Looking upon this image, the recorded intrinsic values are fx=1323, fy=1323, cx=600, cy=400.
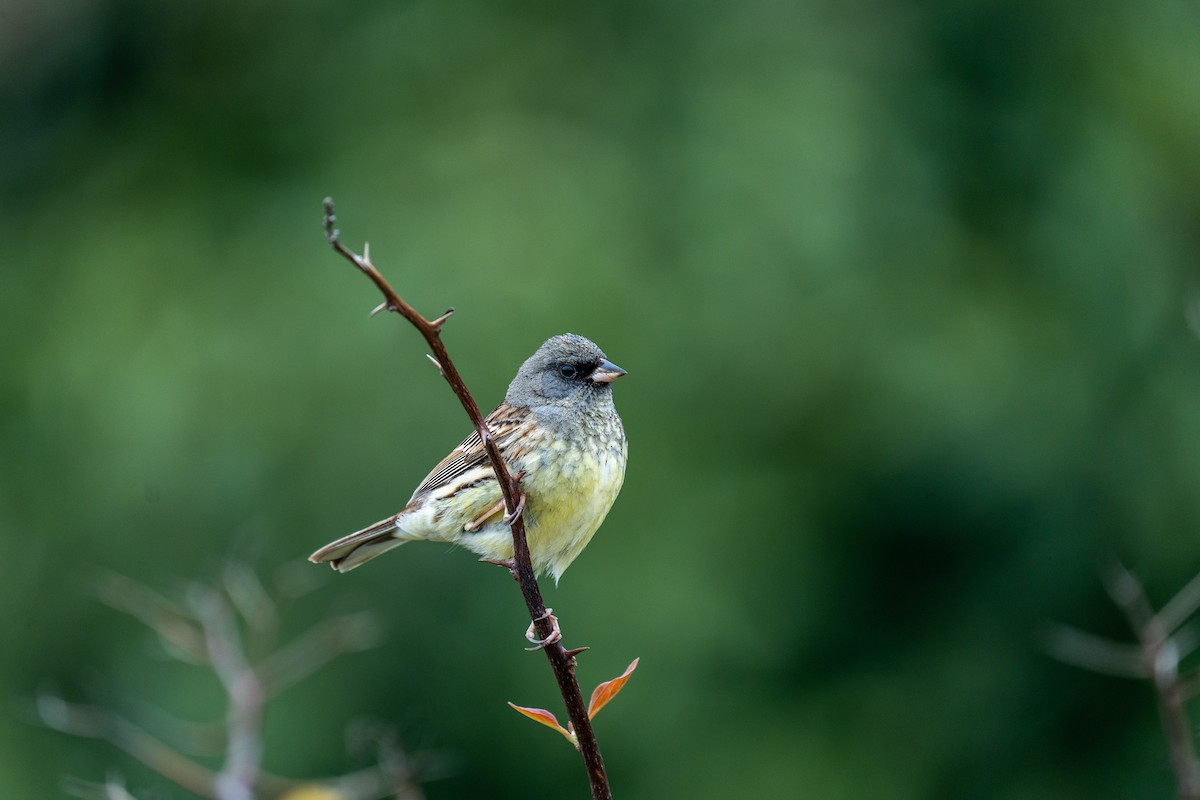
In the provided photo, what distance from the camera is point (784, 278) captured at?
7.90 m

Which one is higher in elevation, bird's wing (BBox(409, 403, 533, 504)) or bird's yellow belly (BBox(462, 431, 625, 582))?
bird's wing (BBox(409, 403, 533, 504))

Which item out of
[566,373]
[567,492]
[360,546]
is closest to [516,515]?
[567,492]

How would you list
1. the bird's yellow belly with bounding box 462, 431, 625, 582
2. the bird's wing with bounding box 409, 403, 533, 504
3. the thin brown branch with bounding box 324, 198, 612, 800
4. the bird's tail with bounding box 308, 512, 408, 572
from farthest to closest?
the bird's tail with bounding box 308, 512, 408, 572 → the bird's wing with bounding box 409, 403, 533, 504 → the bird's yellow belly with bounding box 462, 431, 625, 582 → the thin brown branch with bounding box 324, 198, 612, 800

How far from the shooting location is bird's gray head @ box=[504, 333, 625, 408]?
12.7ft

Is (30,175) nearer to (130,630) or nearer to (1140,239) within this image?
(130,630)

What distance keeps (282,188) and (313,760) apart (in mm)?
3690

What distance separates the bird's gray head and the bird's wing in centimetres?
7

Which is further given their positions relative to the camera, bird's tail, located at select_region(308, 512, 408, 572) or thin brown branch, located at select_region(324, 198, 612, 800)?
bird's tail, located at select_region(308, 512, 408, 572)

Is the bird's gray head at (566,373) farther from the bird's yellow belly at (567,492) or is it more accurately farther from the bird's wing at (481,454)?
the bird's yellow belly at (567,492)

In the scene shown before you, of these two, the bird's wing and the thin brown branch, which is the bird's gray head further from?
the thin brown branch

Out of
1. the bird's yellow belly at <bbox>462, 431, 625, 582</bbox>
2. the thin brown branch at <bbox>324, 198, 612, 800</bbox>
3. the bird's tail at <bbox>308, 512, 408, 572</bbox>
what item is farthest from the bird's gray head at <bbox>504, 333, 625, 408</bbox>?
the thin brown branch at <bbox>324, 198, 612, 800</bbox>

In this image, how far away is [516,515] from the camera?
2.41 metres

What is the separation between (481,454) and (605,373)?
57 cm

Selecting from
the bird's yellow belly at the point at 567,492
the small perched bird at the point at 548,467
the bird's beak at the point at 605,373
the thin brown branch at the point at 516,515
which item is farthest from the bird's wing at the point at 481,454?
the thin brown branch at the point at 516,515
